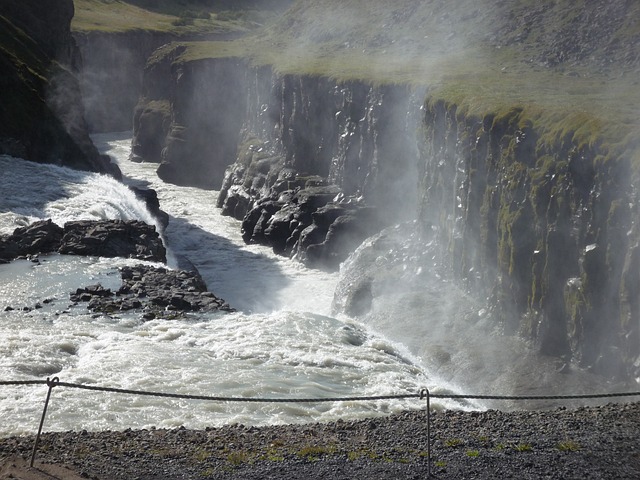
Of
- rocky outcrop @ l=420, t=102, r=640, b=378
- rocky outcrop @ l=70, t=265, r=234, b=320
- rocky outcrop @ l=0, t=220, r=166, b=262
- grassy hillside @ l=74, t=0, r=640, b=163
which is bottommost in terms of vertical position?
rocky outcrop @ l=70, t=265, r=234, b=320

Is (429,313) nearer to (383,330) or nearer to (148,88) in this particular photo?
(383,330)

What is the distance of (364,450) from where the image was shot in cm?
1741

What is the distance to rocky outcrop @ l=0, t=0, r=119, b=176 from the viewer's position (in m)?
54.2

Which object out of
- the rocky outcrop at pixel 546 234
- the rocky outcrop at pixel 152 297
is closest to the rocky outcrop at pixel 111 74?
the rocky outcrop at pixel 546 234

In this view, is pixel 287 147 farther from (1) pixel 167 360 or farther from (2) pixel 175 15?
(2) pixel 175 15

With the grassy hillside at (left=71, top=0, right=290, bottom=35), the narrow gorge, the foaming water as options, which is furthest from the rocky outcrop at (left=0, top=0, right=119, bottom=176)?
the grassy hillside at (left=71, top=0, right=290, bottom=35)

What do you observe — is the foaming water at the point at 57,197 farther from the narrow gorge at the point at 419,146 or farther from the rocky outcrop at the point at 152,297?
the rocky outcrop at the point at 152,297

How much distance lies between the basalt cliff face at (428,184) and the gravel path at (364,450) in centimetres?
906

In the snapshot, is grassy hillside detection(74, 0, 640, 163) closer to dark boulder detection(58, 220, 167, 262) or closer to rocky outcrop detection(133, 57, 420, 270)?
rocky outcrop detection(133, 57, 420, 270)

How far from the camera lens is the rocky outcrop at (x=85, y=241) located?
122 ft

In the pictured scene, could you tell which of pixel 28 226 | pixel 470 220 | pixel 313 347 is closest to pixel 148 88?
pixel 28 226

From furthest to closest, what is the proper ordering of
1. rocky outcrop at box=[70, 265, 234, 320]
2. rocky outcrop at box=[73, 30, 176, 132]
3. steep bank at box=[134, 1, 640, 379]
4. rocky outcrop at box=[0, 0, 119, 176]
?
rocky outcrop at box=[73, 30, 176, 132] → rocky outcrop at box=[0, 0, 119, 176] → rocky outcrop at box=[70, 265, 234, 320] → steep bank at box=[134, 1, 640, 379]

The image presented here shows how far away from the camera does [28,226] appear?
38.9 metres

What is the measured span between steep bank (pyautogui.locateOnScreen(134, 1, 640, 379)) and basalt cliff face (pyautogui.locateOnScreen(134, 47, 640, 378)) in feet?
0.30
